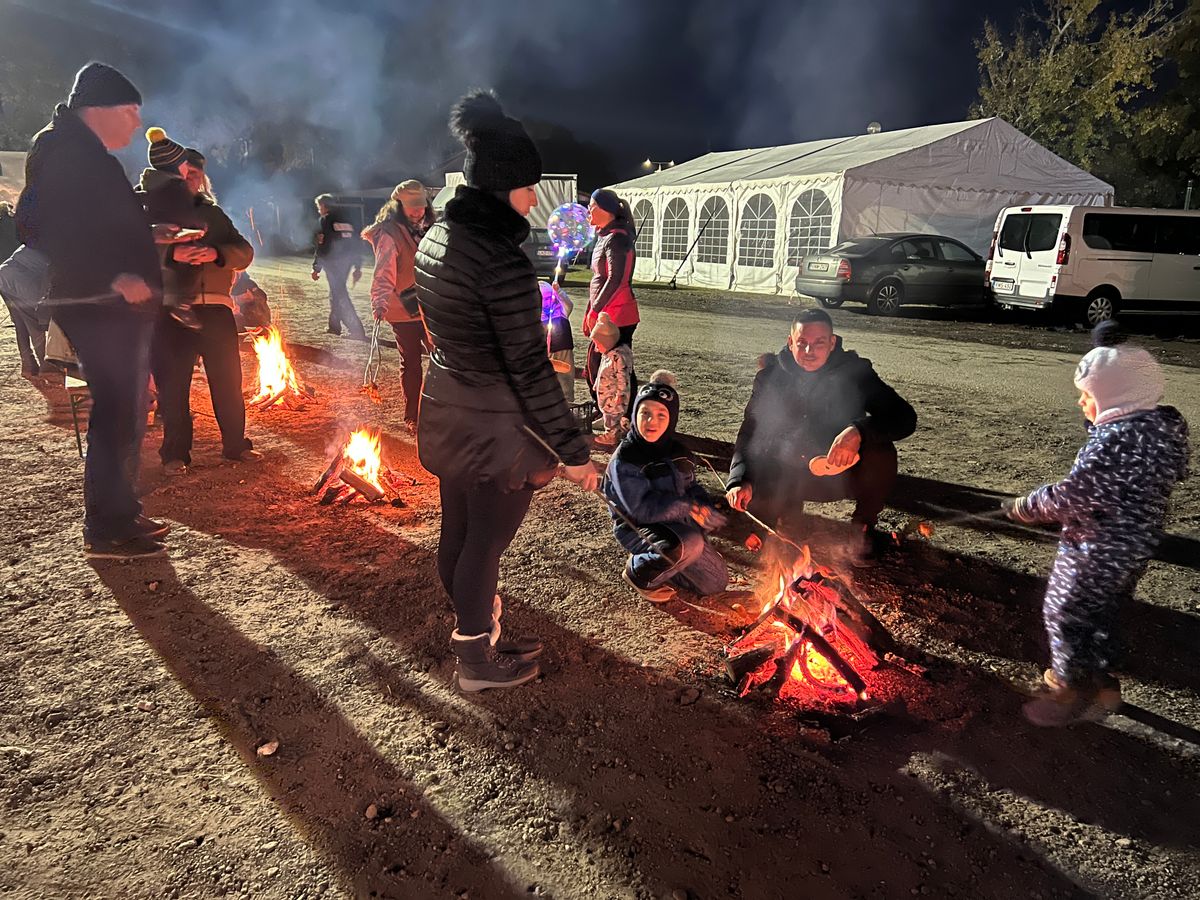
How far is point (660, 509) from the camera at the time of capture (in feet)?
11.7

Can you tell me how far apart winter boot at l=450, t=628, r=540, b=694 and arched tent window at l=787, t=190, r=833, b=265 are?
598 inches

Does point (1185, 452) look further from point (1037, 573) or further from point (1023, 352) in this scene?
point (1023, 352)

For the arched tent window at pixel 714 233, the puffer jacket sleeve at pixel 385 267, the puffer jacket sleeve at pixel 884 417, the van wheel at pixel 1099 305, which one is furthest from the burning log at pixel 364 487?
the arched tent window at pixel 714 233

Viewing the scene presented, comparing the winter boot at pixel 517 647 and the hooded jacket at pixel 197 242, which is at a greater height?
the hooded jacket at pixel 197 242

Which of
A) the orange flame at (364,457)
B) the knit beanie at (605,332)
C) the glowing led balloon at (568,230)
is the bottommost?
the orange flame at (364,457)

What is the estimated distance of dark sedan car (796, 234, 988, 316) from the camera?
14.9 meters

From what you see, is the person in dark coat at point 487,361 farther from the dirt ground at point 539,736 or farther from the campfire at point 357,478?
the campfire at point 357,478

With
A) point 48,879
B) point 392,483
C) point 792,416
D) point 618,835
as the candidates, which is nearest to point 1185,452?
point 792,416

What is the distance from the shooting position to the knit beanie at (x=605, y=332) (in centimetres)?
548

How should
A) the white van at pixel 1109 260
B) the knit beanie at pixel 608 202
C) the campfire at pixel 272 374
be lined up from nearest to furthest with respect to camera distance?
the knit beanie at pixel 608 202, the campfire at pixel 272 374, the white van at pixel 1109 260

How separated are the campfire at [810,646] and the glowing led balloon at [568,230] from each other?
16.4 feet

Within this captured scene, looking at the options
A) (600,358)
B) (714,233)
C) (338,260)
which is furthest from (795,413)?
(714,233)

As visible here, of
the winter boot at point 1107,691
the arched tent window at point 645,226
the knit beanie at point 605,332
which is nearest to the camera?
the winter boot at point 1107,691

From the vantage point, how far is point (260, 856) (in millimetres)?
2070
